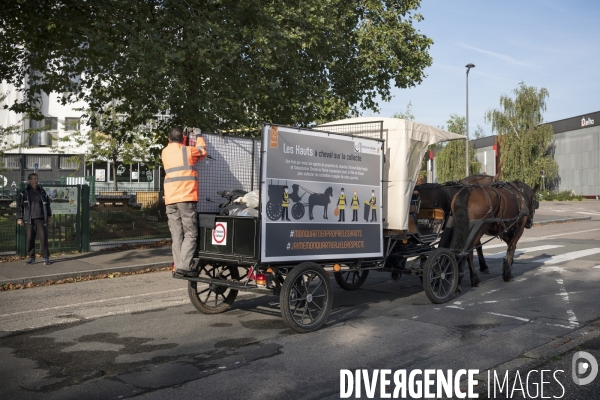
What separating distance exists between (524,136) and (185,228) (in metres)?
54.0

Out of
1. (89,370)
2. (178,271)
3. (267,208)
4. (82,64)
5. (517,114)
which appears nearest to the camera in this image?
(89,370)

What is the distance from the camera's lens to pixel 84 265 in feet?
43.0

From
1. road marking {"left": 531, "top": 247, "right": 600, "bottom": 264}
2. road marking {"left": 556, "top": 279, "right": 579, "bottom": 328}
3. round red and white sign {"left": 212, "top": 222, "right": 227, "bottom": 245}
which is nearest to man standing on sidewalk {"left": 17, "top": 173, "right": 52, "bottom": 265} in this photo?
round red and white sign {"left": 212, "top": 222, "right": 227, "bottom": 245}

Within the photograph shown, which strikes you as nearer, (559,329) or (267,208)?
(267,208)

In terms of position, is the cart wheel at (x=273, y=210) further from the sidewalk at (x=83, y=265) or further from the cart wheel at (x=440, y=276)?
the sidewalk at (x=83, y=265)

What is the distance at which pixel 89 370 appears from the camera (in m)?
5.68

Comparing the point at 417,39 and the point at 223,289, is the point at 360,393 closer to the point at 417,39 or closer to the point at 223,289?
the point at 223,289

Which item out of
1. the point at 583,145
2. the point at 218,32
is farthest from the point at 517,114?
the point at 218,32

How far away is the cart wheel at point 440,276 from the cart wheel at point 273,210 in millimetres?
2834

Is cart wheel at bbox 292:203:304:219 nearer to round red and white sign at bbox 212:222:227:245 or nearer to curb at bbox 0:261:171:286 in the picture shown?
round red and white sign at bbox 212:222:227:245

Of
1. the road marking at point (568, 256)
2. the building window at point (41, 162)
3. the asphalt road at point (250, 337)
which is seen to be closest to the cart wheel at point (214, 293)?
the asphalt road at point (250, 337)

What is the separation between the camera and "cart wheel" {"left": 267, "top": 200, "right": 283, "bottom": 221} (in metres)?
6.77

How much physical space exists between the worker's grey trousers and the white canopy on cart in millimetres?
2698

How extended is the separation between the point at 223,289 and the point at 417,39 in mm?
19779
